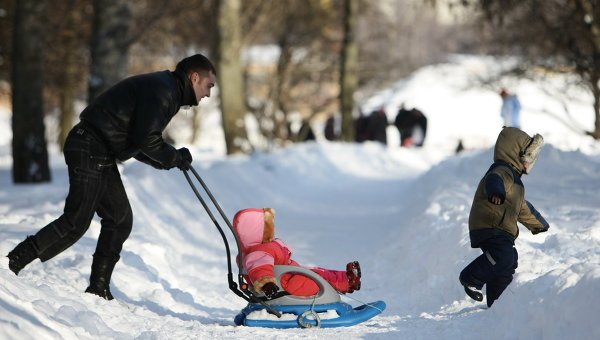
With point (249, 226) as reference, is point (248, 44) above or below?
above

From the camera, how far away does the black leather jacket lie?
6.02 m

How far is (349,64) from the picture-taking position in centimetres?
2744

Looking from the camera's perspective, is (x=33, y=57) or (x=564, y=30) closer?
(x=33, y=57)

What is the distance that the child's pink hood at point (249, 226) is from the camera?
6.31 meters

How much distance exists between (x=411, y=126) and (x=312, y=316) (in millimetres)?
25152

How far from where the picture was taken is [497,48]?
2770 centimetres

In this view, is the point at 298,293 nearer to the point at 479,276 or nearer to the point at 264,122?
the point at 479,276

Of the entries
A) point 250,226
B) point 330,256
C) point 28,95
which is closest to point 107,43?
point 28,95

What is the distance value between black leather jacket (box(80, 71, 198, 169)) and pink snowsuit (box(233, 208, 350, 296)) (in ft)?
2.16

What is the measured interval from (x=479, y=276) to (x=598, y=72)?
47.8ft

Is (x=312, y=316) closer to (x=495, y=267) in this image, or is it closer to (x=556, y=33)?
(x=495, y=267)

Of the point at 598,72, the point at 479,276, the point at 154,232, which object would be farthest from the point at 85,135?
the point at 598,72

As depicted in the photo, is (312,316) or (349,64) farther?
(349,64)

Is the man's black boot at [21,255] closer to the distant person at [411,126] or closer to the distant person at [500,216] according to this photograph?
the distant person at [500,216]
